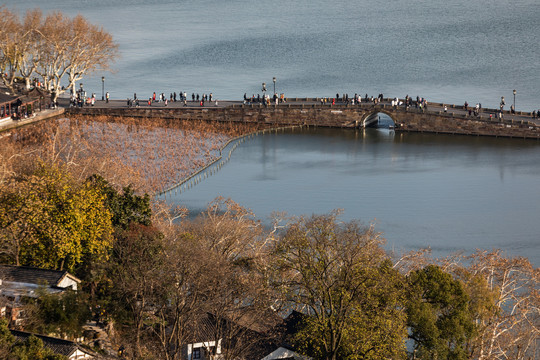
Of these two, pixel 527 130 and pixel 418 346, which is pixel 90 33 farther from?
pixel 418 346

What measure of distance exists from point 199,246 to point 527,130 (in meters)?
64.8

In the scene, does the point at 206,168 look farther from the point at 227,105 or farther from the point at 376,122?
the point at 376,122

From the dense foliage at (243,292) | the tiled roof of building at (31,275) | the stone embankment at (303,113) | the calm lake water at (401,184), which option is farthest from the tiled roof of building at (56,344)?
the stone embankment at (303,113)

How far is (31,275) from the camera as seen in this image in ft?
136

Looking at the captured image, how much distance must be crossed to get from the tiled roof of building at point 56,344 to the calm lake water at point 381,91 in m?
32.7

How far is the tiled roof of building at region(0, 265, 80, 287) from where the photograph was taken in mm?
41156

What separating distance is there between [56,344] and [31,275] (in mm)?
6773

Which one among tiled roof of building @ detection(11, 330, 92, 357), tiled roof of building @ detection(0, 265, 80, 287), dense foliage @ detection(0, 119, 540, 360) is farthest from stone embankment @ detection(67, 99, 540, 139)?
tiled roof of building @ detection(11, 330, 92, 357)

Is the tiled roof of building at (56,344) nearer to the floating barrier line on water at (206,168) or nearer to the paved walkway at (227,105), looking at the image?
the floating barrier line on water at (206,168)

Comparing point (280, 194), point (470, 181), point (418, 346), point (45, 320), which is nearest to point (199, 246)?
point (45, 320)

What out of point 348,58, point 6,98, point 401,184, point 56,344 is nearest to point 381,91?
point 348,58

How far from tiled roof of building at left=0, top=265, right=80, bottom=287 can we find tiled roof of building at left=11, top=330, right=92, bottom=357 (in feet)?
17.2

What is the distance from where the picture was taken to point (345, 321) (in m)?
37.6

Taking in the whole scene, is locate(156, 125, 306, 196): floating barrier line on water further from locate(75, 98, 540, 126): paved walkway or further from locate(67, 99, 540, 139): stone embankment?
locate(75, 98, 540, 126): paved walkway
